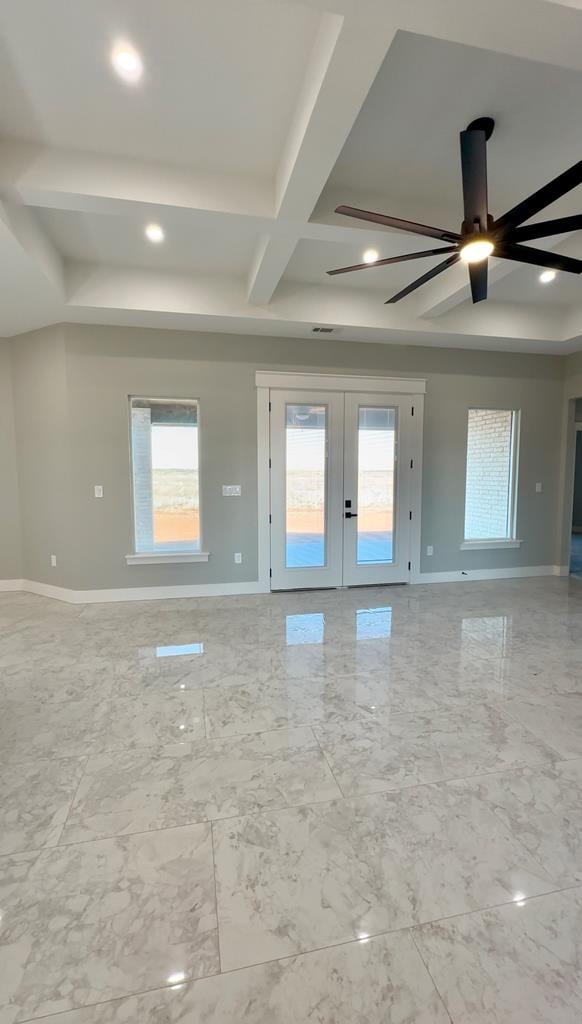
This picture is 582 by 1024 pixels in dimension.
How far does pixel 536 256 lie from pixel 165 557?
3.90 metres

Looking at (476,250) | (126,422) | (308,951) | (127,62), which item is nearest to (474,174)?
(476,250)

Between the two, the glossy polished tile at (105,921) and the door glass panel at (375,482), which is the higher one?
the door glass panel at (375,482)

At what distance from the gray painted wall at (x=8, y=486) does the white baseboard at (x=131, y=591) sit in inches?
8.9

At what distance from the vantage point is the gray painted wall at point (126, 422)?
14.1 feet

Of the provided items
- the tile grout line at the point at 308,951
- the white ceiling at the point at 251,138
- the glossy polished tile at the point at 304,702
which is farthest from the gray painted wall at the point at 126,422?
the tile grout line at the point at 308,951

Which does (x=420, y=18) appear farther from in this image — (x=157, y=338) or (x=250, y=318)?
(x=157, y=338)

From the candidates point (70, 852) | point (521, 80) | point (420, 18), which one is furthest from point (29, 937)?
point (521, 80)

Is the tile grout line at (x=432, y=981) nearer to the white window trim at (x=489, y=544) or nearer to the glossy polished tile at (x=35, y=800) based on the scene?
the glossy polished tile at (x=35, y=800)

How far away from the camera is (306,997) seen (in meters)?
1.14

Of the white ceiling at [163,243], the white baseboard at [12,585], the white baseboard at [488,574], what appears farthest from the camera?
the white baseboard at [488,574]

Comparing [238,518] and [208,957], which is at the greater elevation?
[238,518]

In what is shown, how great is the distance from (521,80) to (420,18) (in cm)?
81

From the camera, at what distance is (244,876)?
4.84ft

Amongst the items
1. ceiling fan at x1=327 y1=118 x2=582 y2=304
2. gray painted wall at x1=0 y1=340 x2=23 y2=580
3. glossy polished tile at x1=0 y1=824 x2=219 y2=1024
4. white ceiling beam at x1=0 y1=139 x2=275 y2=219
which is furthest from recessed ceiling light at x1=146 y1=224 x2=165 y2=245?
glossy polished tile at x1=0 y1=824 x2=219 y2=1024
